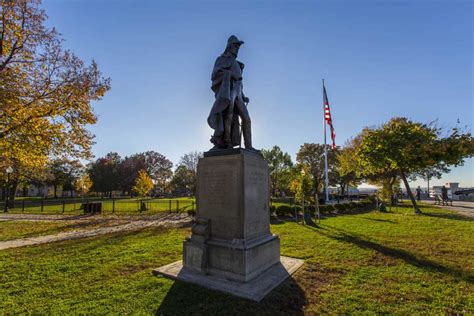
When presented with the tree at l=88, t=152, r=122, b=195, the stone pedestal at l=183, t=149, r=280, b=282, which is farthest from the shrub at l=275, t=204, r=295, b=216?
the tree at l=88, t=152, r=122, b=195

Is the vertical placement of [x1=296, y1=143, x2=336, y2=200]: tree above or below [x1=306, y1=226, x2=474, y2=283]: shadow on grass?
above

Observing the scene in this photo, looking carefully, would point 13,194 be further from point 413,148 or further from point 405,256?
point 413,148

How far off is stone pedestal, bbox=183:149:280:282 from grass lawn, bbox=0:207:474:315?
654 mm

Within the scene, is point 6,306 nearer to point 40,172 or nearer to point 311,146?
point 40,172

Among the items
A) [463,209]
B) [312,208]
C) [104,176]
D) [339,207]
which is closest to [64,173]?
[104,176]

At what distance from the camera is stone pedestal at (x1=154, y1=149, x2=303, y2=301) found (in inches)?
178

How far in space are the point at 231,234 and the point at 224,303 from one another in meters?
1.37

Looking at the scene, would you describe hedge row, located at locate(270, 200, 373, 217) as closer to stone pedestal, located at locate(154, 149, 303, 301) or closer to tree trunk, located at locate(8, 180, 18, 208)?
stone pedestal, located at locate(154, 149, 303, 301)

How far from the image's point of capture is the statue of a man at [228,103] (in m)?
5.57

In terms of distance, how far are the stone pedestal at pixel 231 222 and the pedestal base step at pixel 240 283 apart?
13 cm

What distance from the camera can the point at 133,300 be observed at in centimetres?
384

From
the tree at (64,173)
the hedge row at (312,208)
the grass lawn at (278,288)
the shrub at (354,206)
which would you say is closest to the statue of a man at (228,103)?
the grass lawn at (278,288)

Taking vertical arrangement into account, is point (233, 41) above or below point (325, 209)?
above

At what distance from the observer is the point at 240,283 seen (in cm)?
436
